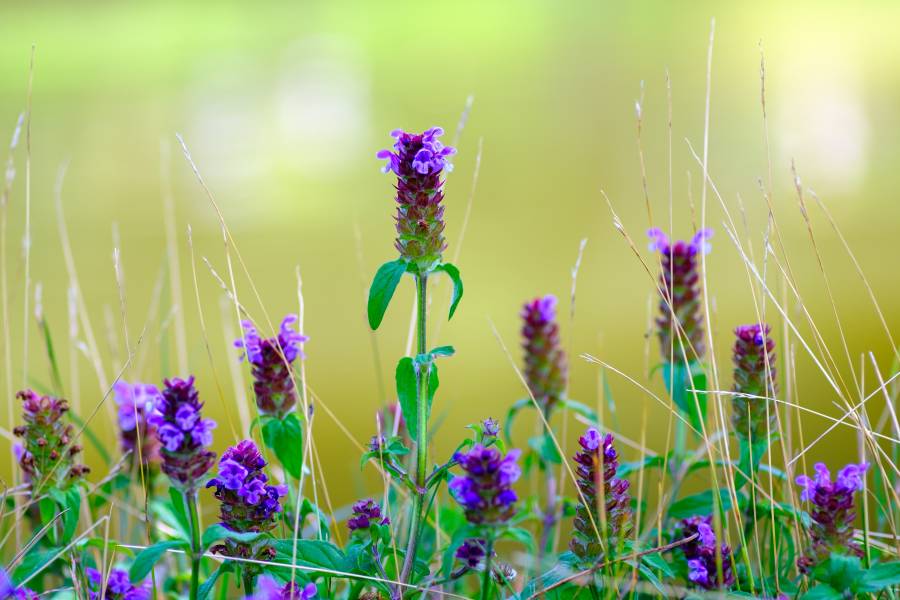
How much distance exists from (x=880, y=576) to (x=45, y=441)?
115 centimetres

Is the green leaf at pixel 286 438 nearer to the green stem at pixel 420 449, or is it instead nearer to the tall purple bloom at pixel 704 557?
the green stem at pixel 420 449

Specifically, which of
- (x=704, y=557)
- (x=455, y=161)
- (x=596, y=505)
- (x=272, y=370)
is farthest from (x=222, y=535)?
(x=455, y=161)

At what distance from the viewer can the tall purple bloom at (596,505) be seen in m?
1.18

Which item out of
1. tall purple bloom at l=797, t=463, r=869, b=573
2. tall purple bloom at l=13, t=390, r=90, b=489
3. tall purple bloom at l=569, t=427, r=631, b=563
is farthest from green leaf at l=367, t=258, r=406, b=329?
tall purple bloom at l=797, t=463, r=869, b=573

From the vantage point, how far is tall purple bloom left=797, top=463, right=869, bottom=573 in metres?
1.20

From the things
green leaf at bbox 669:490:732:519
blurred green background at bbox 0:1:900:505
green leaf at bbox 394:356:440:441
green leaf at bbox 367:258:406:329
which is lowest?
green leaf at bbox 669:490:732:519

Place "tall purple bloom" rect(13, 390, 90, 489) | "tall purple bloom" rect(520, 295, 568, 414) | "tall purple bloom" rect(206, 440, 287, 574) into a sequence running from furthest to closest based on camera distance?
"tall purple bloom" rect(520, 295, 568, 414), "tall purple bloom" rect(13, 390, 90, 489), "tall purple bloom" rect(206, 440, 287, 574)

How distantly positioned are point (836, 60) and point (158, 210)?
568 cm

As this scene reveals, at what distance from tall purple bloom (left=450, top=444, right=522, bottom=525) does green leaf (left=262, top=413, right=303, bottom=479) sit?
39 centimetres

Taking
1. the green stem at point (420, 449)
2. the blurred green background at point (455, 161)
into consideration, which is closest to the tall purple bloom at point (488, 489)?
the green stem at point (420, 449)

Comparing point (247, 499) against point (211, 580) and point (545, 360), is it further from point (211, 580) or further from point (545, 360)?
point (545, 360)

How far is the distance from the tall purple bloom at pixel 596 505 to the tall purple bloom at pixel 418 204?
0.32 meters

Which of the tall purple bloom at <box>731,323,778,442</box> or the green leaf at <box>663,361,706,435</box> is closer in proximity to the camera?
the tall purple bloom at <box>731,323,778,442</box>

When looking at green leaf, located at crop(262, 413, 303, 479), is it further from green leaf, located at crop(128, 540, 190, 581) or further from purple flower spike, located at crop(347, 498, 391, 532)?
green leaf, located at crop(128, 540, 190, 581)
